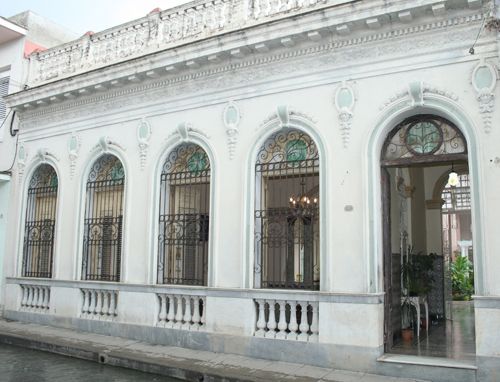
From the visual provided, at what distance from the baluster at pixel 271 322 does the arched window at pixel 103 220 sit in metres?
3.88

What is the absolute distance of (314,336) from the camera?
7828 mm

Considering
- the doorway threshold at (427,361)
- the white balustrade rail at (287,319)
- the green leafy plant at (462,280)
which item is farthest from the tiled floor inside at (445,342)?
the green leafy plant at (462,280)

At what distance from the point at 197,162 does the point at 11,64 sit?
6.59m

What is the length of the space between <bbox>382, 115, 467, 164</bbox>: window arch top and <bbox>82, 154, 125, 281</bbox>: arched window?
564 cm

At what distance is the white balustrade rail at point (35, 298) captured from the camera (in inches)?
448

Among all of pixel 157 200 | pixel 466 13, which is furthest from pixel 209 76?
pixel 466 13

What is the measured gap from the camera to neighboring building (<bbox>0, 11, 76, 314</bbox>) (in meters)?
12.6

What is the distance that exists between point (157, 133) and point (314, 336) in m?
4.90

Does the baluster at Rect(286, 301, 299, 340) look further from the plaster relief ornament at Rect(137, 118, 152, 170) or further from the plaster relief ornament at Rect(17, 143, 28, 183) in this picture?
the plaster relief ornament at Rect(17, 143, 28, 183)

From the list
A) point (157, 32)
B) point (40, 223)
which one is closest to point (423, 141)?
point (157, 32)

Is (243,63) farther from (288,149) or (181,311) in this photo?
(181,311)

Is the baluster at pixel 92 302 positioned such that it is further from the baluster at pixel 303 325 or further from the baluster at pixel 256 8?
the baluster at pixel 256 8

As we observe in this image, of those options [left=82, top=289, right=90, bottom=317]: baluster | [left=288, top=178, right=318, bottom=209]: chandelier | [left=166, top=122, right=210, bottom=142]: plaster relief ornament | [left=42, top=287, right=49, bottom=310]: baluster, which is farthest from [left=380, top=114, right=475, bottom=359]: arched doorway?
[left=42, top=287, right=49, bottom=310]: baluster

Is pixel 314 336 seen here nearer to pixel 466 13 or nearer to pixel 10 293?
pixel 466 13
